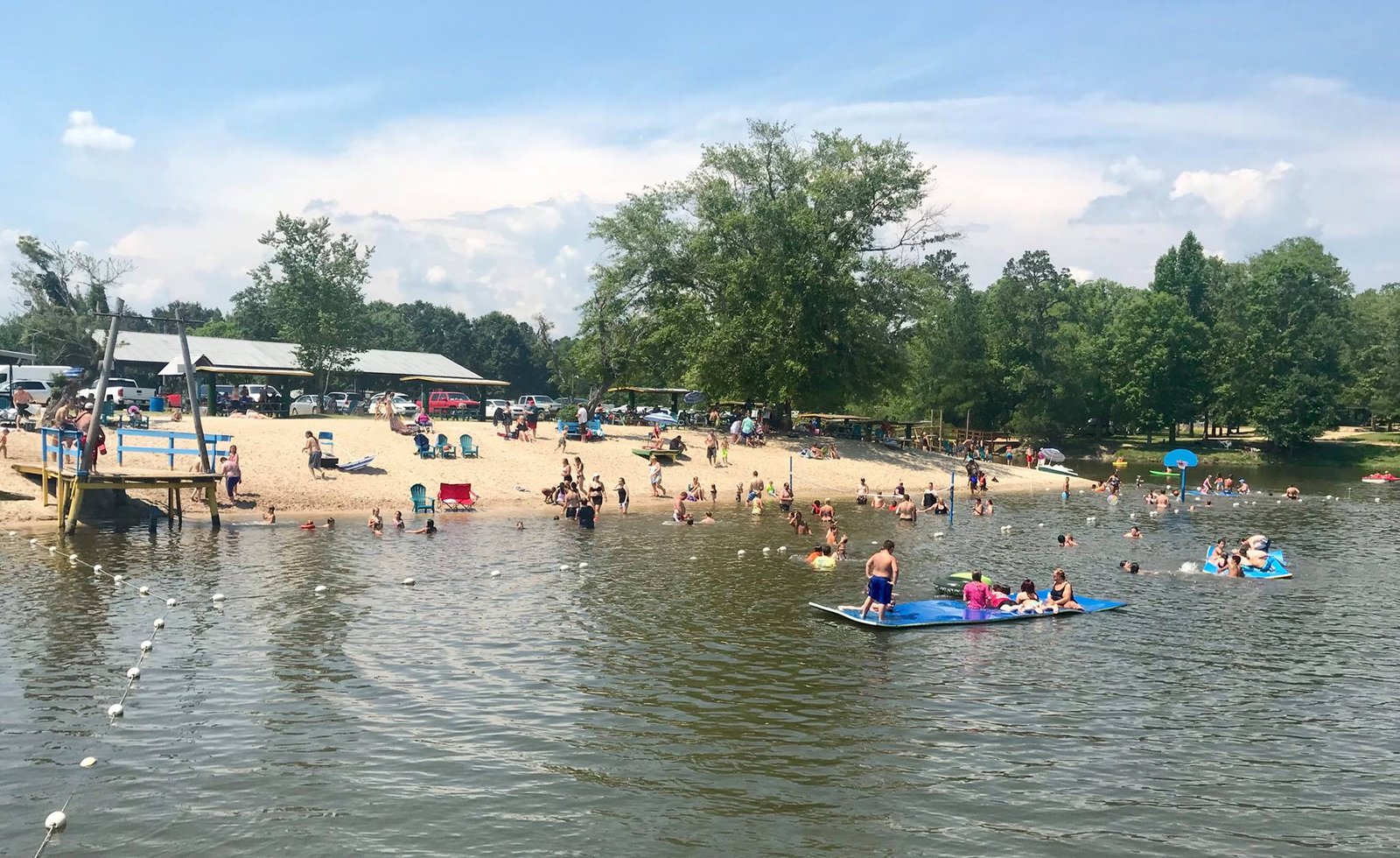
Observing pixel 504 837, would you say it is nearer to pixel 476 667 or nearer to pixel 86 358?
pixel 476 667

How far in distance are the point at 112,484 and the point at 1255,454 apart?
266 feet

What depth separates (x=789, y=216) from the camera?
59562 mm

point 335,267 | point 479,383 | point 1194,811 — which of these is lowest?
point 1194,811

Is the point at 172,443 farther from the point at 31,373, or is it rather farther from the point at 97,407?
the point at 31,373

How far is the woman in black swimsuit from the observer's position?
Result: 24.6m

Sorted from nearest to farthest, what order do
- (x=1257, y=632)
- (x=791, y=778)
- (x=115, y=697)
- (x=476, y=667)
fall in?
(x=791, y=778)
(x=115, y=697)
(x=476, y=667)
(x=1257, y=632)

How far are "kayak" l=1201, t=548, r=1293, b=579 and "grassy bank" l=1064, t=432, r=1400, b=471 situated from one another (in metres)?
52.8

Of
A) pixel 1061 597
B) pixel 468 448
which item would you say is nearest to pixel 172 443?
pixel 468 448

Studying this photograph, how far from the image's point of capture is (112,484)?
3102 cm

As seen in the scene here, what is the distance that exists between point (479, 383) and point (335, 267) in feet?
40.9

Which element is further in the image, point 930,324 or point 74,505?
point 930,324

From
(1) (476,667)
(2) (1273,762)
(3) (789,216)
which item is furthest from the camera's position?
(3) (789,216)

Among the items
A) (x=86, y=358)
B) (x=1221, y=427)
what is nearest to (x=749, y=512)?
(x=86, y=358)

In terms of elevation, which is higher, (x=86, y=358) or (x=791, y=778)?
(x=86, y=358)
